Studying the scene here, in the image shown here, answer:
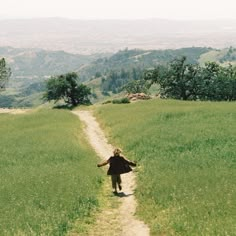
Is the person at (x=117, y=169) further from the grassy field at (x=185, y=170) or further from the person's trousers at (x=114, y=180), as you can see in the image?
the grassy field at (x=185, y=170)

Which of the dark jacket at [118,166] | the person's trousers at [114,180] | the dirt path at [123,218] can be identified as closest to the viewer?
the dirt path at [123,218]

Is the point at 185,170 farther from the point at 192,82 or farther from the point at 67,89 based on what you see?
the point at 67,89

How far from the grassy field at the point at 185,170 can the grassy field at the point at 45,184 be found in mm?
3217

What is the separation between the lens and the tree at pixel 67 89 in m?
119

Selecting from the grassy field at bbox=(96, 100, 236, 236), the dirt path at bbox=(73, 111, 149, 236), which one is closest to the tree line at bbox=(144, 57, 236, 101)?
the grassy field at bbox=(96, 100, 236, 236)

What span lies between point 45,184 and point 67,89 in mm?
94527

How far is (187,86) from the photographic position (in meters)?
115

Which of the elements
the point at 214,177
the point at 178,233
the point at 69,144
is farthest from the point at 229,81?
the point at 178,233

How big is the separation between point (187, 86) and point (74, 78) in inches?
1158

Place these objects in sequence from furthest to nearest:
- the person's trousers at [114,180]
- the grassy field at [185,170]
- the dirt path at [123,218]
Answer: the person's trousers at [114,180] < the dirt path at [123,218] < the grassy field at [185,170]

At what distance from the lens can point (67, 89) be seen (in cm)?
12012

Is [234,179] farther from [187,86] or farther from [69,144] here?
[187,86]

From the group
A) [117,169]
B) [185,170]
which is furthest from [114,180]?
[185,170]

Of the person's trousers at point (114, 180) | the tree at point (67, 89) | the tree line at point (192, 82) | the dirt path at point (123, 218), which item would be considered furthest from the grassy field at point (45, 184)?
the tree at point (67, 89)
